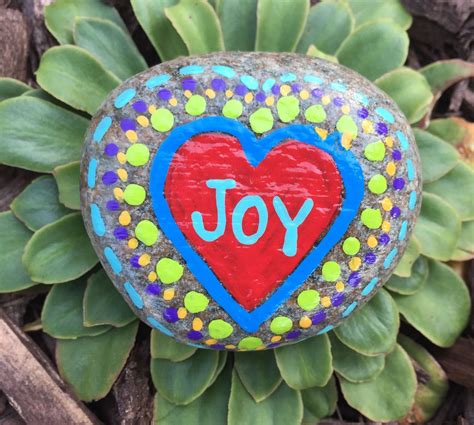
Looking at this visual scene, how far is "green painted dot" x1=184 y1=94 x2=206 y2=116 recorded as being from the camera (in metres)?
1.35

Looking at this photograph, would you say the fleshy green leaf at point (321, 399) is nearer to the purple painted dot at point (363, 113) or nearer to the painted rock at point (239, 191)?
the painted rock at point (239, 191)

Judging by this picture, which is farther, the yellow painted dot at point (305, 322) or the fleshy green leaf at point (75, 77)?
the fleshy green leaf at point (75, 77)

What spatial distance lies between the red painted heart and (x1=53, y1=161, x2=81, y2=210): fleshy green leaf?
1.11 feet

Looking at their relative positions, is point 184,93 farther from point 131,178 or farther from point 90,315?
point 90,315

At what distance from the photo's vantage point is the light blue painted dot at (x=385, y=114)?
1428 millimetres

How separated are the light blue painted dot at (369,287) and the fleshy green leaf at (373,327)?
0.59 feet

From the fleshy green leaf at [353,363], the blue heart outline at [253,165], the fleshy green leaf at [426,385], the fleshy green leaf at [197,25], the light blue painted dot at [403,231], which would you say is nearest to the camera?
the blue heart outline at [253,165]

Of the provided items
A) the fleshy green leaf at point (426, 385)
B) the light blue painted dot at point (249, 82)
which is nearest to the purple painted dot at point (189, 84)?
the light blue painted dot at point (249, 82)

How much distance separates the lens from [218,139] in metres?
1.34

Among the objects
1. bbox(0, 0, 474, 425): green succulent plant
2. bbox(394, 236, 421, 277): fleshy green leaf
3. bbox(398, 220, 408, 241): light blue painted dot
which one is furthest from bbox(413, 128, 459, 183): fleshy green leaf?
bbox(398, 220, 408, 241): light blue painted dot

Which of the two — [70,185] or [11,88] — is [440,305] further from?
[11,88]

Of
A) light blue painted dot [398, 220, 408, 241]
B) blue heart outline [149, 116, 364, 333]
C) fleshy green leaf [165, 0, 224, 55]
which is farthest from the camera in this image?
fleshy green leaf [165, 0, 224, 55]

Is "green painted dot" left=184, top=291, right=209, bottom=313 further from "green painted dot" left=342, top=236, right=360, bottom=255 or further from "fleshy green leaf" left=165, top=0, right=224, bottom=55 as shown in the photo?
"fleshy green leaf" left=165, top=0, right=224, bottom=55

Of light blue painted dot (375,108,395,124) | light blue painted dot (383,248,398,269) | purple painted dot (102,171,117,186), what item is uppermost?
light blue painted dot (375,108,395,124)
